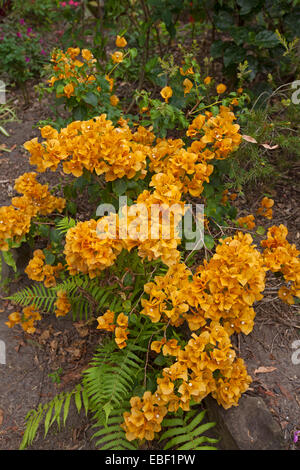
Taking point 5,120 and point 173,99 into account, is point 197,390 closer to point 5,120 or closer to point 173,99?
point 173,99

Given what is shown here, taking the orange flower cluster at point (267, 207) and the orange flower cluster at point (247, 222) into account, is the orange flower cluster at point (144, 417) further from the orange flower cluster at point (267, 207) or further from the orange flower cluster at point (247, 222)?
the orange flower cluster at point (267, 207)

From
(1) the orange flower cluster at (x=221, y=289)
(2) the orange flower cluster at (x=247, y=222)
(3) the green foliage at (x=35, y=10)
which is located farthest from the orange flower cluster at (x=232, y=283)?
(3) the green foliage at (x=35, y=10)

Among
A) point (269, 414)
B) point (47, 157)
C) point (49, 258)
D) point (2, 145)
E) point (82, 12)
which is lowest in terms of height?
point (269, 414)

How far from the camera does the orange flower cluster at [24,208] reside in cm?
224

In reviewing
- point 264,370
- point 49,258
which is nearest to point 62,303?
point 49,258

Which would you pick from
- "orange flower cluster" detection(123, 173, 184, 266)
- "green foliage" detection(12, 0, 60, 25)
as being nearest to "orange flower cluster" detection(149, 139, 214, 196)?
"orange flower cluster" detection(123, 173, 184, 266)

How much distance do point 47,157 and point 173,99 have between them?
3.25 feet

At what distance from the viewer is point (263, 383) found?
76.9 inches

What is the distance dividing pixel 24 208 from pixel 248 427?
170 cm

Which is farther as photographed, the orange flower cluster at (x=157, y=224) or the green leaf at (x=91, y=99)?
the green leaf at (x=91, y=99)

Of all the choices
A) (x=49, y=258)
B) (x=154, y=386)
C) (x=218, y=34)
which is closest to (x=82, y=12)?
(x=218, y=34)

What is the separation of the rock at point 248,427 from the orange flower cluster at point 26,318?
3.91 feet

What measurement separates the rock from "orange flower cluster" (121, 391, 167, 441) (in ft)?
1.03

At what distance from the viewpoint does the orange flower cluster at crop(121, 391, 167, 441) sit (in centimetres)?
Answer: 177
